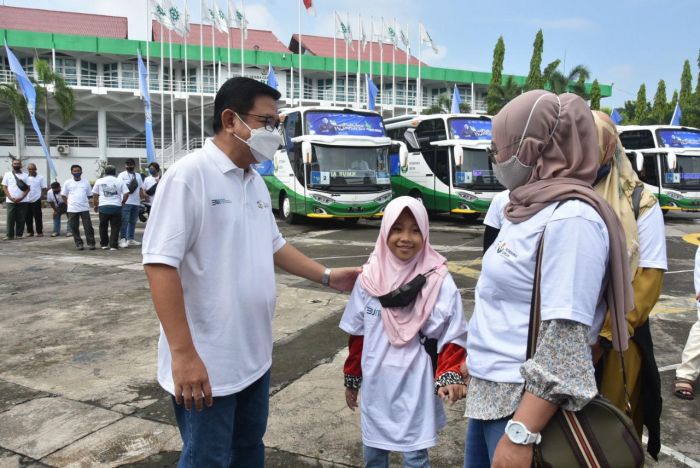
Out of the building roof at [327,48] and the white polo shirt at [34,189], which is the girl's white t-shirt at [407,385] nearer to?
the white polo shirt at [34,189]

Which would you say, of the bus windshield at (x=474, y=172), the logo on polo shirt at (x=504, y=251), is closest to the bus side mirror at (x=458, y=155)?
the bus windshield at (x=474, y=172)

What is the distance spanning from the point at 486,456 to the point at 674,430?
6.62ft

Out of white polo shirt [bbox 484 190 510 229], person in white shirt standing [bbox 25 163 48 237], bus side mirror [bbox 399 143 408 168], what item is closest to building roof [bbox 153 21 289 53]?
bus side mirror [bbox 399 143 408 168]

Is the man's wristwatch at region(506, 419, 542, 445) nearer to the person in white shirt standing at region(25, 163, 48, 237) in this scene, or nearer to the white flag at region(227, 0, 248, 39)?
the person in white shirt standing at region(25, 163, 48, 237)

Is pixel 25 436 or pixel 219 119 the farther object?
pixel 25 436

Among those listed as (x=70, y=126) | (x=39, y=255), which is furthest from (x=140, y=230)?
(x=70, y=126)

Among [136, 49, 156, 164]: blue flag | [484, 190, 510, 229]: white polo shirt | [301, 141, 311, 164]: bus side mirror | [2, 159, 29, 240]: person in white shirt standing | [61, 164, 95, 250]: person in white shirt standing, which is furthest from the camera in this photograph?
[136, 49, 156, 164]: blue flag

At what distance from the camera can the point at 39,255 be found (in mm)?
9867

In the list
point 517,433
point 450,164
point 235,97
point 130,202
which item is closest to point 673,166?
point 450,164

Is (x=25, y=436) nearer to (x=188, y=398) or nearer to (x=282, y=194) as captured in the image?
(x=188, y=398)

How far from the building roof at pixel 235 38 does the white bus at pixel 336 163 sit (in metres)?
26.7

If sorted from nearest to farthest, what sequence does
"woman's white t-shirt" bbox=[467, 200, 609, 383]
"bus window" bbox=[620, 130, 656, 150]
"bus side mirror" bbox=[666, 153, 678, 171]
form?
"woman's white t-shirt" bbox=[467, 200, 609, 383] < "bus side mirror" bbox=[666, 153, 678, 171] < "bus window" bbox=[620, 130, 656, 150]

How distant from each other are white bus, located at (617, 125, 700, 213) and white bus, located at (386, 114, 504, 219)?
15.6ft

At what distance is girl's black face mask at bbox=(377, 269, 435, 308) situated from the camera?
2.22 meters
